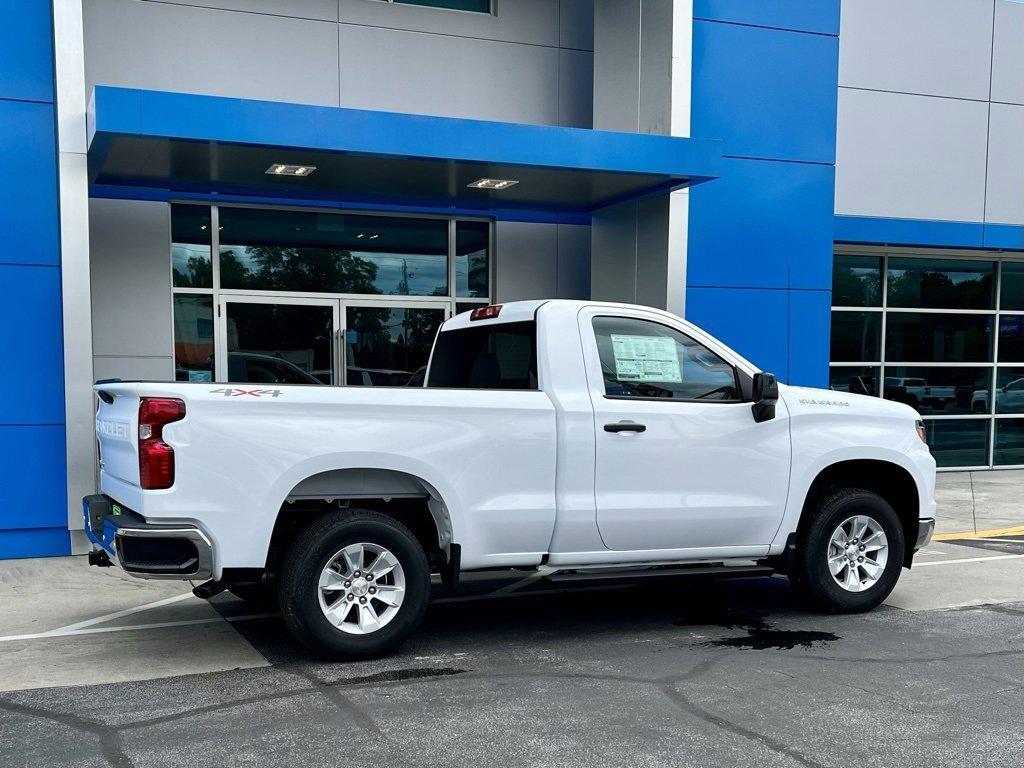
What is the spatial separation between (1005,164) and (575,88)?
7106 mm

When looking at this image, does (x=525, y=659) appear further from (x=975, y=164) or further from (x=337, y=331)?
(x=975, y=164)

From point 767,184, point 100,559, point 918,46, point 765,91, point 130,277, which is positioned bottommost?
point 100,559

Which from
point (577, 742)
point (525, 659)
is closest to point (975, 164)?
point (525, 659)

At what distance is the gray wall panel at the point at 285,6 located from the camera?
11.7 metres

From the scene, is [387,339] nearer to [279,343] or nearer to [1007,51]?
[279,343]

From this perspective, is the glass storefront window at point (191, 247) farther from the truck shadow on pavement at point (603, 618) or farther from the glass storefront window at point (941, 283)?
the glass storefront window at point (941, 283)

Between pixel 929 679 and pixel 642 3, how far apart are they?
28.6ft

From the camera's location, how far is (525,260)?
13.3 meters

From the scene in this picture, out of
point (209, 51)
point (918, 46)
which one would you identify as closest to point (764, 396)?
point (209, 51)

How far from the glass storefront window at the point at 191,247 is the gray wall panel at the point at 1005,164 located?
11251 mm

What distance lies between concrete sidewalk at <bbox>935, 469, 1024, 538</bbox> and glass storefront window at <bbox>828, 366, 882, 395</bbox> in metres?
1.72

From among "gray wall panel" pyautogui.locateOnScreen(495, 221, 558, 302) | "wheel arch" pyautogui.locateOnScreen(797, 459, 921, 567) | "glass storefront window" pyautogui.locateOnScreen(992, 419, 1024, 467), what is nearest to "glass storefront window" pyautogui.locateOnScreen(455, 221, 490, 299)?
"gray wall panel" pyautogui.locateOnScreen(495, 221, 558, 302)

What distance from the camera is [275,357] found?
1205 cm

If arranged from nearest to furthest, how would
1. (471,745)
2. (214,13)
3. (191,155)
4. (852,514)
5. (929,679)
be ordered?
(471,745) < (929,679) < (852,514) < (191,155) < (214,13)
